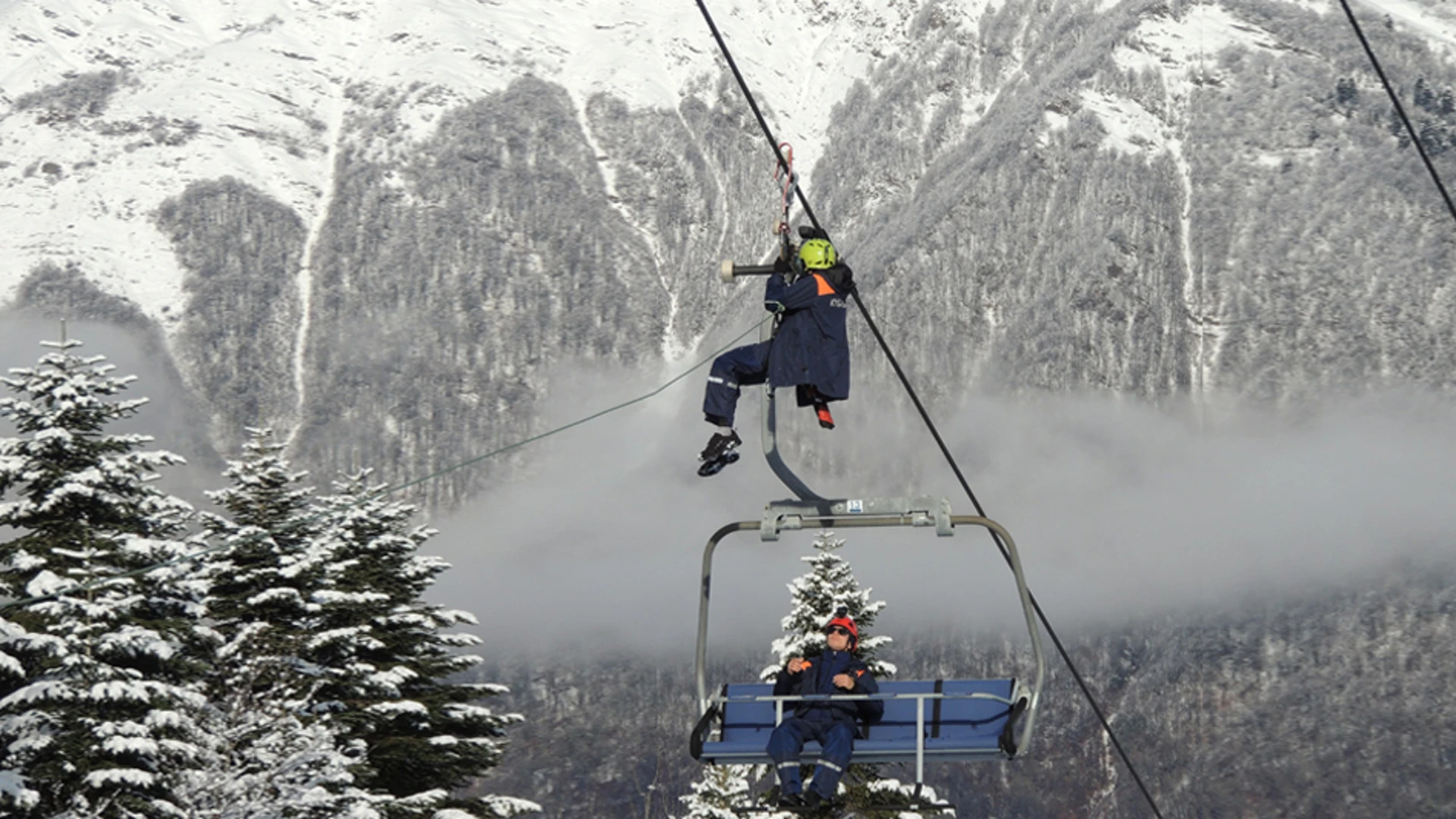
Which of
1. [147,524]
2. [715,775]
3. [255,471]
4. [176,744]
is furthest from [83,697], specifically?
[715,775]

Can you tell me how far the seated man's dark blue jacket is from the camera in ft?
58.7

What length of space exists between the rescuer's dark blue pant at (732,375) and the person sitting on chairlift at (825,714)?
102 inches

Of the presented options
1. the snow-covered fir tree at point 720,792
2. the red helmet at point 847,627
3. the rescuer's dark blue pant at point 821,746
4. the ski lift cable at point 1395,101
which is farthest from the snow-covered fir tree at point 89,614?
the snow-covered fir tree at point 720,792

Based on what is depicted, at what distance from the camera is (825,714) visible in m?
17.9

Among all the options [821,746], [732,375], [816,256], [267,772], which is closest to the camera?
[816,256]

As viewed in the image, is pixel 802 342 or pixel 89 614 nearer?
pixel 802 342

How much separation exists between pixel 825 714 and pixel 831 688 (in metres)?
0.40

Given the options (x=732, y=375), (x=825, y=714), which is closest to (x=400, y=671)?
(x=825, y=714)

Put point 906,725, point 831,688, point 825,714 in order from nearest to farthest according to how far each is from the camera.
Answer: point 825,714 < point 831,688 < point 906,725

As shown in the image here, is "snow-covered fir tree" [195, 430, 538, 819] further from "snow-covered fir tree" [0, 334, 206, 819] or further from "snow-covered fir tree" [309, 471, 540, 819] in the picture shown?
"snow-covered fir tree" [0, 334, 206, 819]

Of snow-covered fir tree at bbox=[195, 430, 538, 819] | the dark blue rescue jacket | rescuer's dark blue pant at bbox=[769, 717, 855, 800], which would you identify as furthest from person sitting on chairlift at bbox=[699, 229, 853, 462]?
snow-covered fir tree at bbox=[195, 430, 538, 819]

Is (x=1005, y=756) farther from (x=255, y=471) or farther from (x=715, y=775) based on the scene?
(x=715, y=775)

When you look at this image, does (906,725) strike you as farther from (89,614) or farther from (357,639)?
(357,639)

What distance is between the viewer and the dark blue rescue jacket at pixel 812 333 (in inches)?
673
